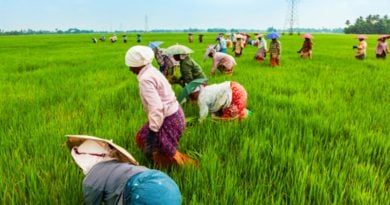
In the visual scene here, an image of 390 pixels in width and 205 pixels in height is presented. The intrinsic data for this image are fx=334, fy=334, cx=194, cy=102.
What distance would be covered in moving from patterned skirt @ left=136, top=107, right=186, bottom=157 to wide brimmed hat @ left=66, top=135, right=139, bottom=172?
0.76 m

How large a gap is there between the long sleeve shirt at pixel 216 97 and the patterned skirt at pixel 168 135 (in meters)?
1.11

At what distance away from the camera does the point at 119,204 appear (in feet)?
5.21

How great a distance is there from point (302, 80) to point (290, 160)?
4.25 meters

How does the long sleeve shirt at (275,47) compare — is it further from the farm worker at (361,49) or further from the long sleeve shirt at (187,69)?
the long sleeve shirt at (187,69)

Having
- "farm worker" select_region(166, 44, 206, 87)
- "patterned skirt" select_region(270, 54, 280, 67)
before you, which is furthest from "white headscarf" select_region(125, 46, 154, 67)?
"patterned skirt" select_region(270, 54, 280, 67)

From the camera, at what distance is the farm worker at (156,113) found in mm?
2389

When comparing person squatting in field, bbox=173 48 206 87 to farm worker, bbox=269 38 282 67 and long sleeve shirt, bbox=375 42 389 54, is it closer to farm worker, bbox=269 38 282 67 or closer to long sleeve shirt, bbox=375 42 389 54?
farm worker, bbox=269 38 282 67

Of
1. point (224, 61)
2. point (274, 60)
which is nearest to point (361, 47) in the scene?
point (274, 60)

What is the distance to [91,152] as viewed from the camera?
5.69 feet

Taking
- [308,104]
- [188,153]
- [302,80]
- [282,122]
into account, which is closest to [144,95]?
[188,153]

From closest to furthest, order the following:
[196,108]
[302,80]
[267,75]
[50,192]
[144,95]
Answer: [50,192] < [144,95] < [196,108] < [302,80] < [267,75]

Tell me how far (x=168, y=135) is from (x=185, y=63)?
235 centimetres

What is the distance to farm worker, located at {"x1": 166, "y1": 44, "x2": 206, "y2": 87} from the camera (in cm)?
448

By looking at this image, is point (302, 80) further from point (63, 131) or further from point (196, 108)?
point (63, 131)
